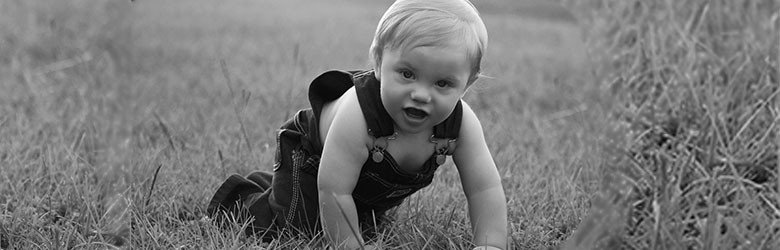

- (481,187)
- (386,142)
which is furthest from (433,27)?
(481,187)

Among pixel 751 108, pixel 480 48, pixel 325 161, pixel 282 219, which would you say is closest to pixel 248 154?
pixel 282 219

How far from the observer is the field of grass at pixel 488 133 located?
278cm

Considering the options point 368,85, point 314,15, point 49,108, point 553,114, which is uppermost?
point 368,85

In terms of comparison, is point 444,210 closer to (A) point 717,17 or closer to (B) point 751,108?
(B) point 751,108

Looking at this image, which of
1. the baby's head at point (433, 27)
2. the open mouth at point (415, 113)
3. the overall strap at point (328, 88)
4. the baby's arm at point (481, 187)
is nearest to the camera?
the baby's head at point (433, 27)

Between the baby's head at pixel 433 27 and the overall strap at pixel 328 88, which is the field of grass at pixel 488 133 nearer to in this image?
the overall strap at pixel 328 88

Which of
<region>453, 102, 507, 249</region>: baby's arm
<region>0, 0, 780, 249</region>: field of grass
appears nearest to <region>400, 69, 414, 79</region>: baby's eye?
<region>453, 102, 507, 249</region>: baby's arm

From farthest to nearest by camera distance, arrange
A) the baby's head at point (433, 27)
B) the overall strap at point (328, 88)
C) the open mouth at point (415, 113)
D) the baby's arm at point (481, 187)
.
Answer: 1. the overall strap at point (328, 88)
2. the baby's arm at point (481, 187)
3. the open mouth at point (415, 113)
4. the baby's head at point (433, 27)

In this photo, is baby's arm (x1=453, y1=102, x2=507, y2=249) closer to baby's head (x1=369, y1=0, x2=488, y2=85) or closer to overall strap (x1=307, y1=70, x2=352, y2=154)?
baby's head (x1=369, y1=0, x2=488, y2=85)

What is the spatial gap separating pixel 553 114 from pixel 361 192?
8.02 feet

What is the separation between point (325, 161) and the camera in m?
2.63

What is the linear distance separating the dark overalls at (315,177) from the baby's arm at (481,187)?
0.13ft

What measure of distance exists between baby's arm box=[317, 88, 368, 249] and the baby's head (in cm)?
21

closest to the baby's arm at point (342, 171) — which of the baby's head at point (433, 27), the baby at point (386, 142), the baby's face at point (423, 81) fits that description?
the baby at point (386, 142)
